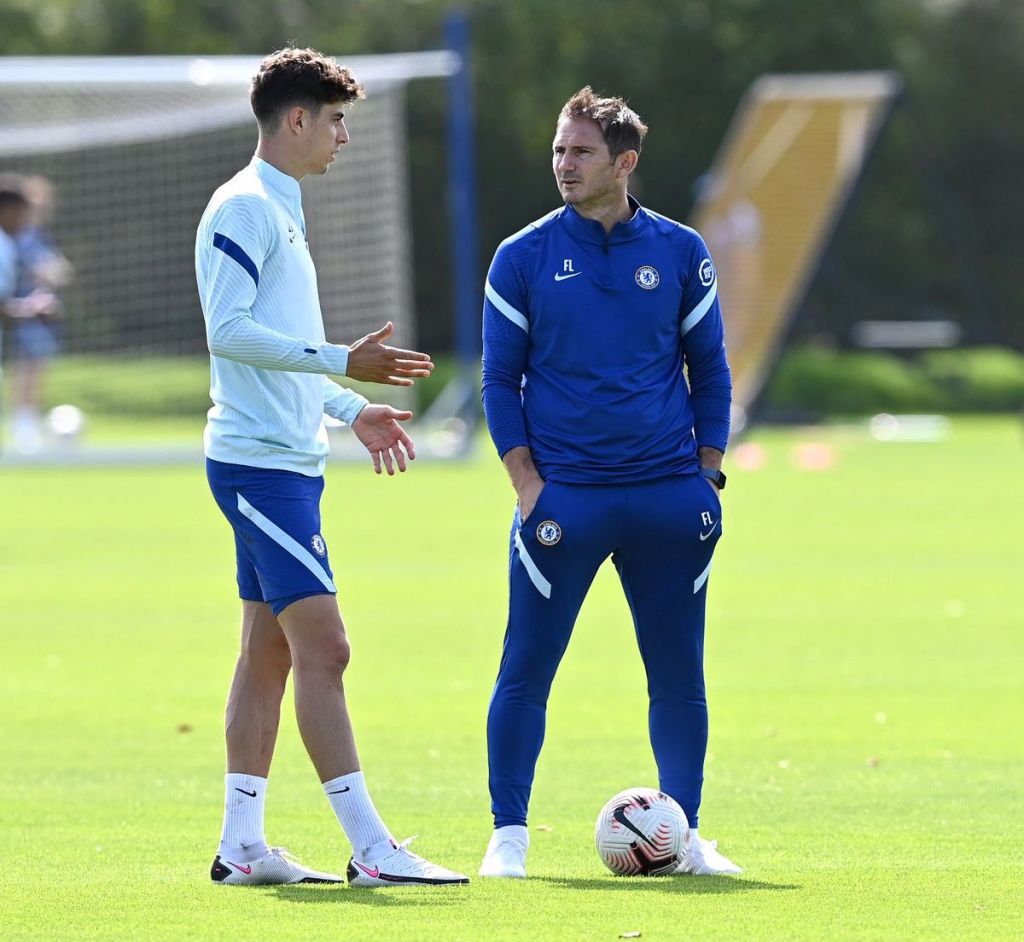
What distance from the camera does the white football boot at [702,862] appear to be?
686 cm

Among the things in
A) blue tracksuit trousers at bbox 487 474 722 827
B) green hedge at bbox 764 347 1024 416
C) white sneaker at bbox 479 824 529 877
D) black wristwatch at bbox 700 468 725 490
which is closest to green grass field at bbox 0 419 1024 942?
white sneaker at bbox 479 824 529 877

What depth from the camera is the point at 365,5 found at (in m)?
54.6

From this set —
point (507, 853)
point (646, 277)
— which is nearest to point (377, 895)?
point (507, 853)

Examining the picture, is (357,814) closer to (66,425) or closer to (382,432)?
(382,432)

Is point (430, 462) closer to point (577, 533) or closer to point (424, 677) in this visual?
point (424, 677)

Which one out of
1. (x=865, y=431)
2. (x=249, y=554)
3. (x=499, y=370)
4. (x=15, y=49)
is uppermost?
(x=499, y=370)

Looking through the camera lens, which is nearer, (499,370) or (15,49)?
(499,370)

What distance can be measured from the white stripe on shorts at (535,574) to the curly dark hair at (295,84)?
149cm

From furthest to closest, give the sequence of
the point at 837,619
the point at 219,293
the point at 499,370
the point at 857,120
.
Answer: the point at 857,120 → the point at 837,619 → the point at 499,370 → the point at 219,293

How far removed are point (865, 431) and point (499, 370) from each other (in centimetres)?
2882

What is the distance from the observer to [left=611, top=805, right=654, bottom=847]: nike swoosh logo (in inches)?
266

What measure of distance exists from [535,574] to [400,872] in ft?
3.33

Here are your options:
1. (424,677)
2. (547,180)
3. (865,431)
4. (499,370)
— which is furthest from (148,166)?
(499,370)

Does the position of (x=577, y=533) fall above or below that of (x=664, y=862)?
above
